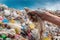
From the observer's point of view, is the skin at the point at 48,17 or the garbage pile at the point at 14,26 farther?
the garbage pile at the point at 14,26

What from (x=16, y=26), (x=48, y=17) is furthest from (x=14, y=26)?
(x=48, y=17)

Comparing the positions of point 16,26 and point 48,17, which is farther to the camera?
point 16,26

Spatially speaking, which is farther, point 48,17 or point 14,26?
point 14,26

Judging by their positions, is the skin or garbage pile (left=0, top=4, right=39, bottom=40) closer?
the skin

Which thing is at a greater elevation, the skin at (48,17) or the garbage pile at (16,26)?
the skin at (48,17)

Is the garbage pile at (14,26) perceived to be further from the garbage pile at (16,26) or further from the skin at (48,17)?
the skin at (48,17)

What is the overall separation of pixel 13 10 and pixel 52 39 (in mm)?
727

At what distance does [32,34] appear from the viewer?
2.58 metres

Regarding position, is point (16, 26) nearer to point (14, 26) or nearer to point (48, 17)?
point (14, 26)

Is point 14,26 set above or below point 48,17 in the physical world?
below

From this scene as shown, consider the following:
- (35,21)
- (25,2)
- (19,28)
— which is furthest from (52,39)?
(35,21)

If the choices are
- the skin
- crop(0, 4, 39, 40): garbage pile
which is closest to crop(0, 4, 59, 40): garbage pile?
crop(0, 4, 39, 40): garbage pile

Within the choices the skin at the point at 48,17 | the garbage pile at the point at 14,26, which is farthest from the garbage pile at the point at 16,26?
the skin at the point at 48,17

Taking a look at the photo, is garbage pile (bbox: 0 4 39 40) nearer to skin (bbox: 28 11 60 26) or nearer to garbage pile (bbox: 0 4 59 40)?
garbage pile (bbox: 0 4 59 40)
